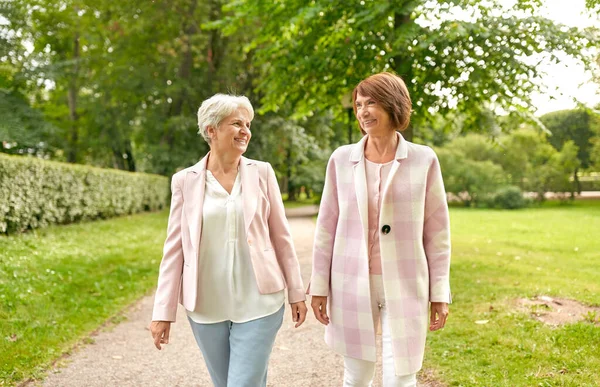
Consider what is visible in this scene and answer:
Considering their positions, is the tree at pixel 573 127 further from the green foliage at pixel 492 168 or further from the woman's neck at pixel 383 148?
the green foliage at pixel 492 168

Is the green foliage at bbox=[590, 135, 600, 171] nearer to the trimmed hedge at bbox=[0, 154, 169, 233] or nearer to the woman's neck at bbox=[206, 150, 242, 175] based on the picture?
the woman's neck at bbox=[206, 150, 242, 175]

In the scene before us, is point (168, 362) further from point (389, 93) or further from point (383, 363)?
point (389, 93)

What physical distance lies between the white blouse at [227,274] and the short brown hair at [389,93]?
83 centimetres

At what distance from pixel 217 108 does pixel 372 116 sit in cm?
77

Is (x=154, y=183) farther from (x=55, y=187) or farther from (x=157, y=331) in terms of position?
(x=157, y=331)

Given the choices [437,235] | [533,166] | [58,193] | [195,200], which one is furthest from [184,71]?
[437,235]

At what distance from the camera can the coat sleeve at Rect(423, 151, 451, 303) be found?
270cm

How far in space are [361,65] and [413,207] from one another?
6.77 m

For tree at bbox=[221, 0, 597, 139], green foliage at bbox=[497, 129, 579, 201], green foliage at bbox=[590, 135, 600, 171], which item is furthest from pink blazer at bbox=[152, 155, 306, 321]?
green foliage at bbox=[497, 129, 579, 201]

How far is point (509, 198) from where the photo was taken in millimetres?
31062

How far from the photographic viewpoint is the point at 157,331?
2781mm

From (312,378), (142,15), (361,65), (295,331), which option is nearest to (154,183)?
(142,15)

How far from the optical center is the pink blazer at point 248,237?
9.04 ft

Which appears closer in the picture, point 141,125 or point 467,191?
point 141,125
